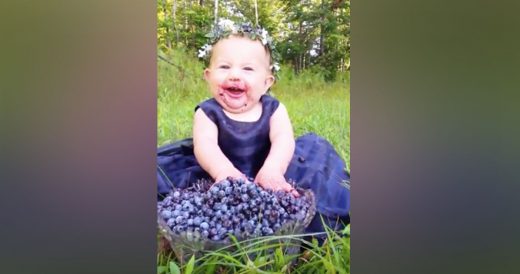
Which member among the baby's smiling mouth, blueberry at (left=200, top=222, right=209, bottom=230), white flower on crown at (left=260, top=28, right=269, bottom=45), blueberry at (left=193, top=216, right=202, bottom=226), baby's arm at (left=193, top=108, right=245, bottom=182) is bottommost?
blueberry at (left=200, top=222, right=209, bottom=230)

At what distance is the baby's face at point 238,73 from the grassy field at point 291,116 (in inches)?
2.8

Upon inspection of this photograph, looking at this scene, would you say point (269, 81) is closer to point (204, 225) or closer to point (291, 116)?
point (291, 116)

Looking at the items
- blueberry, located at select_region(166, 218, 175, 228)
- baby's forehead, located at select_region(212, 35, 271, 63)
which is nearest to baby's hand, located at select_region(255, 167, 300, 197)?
blueberry, located at select_region(166, 218, 175, 228)

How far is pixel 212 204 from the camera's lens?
272 cm

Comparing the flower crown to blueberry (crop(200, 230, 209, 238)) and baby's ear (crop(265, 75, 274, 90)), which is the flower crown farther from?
blueberry (crop(200, 230, 209, 238))

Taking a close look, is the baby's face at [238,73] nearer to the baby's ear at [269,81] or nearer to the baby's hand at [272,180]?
the baby's ear at [269,81]

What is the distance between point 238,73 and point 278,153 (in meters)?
0.48

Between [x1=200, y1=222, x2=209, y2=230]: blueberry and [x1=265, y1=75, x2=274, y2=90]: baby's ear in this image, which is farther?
[x1=265, y1=75, x2=274, y2=90]: baby's ear

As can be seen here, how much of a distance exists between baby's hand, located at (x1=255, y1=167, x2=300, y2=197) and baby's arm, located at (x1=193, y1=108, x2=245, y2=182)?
101 millimetres

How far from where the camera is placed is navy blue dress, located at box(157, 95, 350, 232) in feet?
8.98
